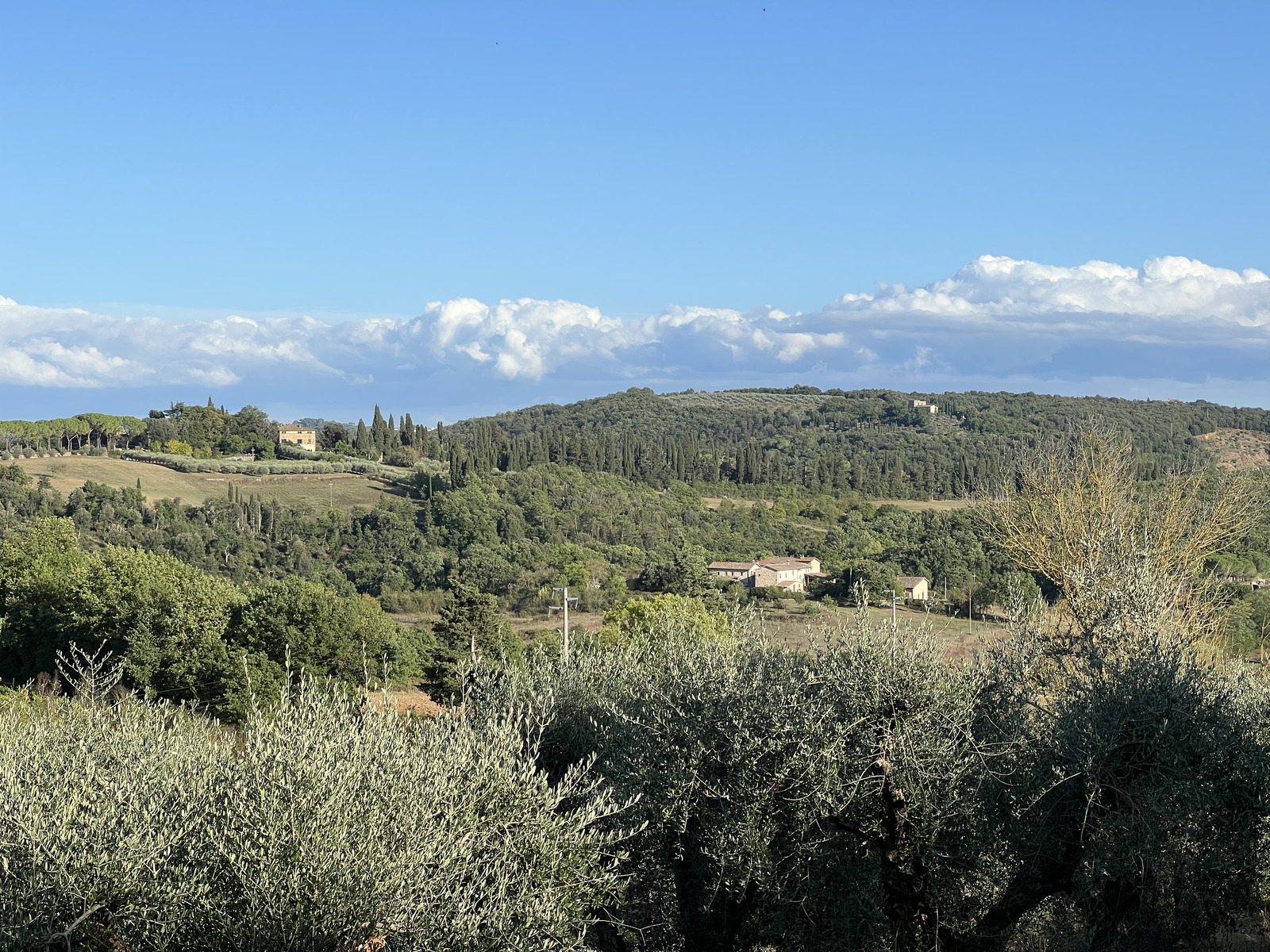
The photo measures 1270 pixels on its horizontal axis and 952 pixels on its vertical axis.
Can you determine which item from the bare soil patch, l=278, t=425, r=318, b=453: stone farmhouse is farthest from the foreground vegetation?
the bare soil patch

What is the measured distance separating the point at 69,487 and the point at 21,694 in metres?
56.5

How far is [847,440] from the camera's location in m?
165

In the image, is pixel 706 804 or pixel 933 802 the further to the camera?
pixel 706 804

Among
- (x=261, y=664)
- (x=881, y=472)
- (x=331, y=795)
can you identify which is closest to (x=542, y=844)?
(x=331, y=795)

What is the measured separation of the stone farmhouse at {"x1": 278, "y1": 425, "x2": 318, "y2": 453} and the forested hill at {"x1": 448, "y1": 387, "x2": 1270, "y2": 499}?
17.0 meters

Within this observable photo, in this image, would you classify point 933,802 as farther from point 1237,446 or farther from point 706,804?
point 1237,446

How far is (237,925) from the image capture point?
8297 mm

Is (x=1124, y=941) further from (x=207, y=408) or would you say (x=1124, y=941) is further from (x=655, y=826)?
(x=207, y=408)

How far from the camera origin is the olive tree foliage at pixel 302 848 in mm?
8344

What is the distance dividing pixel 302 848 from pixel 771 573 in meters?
73.1

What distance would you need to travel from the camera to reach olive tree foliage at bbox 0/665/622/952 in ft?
27.4

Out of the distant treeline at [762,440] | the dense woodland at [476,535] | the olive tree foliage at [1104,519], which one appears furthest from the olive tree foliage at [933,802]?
the distant treeline at [762,440]

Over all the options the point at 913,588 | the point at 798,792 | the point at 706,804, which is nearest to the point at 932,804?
the point at 798,792

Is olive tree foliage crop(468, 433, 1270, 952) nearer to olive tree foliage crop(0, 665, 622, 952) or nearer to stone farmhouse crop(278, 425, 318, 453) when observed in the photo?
olive tree foliage crop(0, 665, 622, 952)
